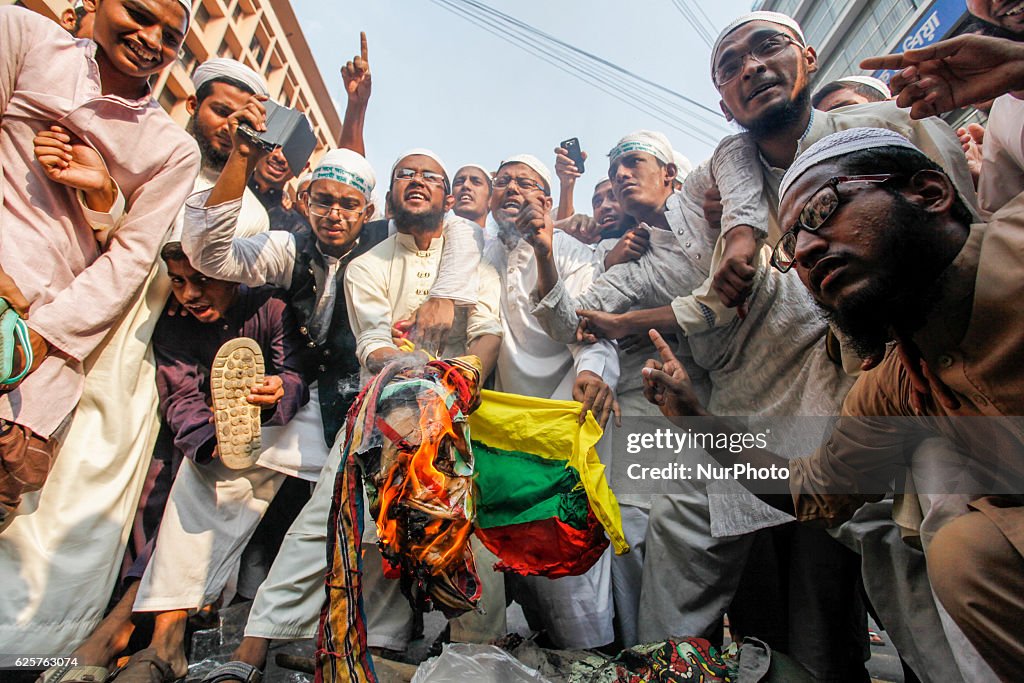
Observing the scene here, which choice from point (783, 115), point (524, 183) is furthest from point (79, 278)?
point (783, 115)

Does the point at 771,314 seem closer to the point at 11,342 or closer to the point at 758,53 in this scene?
the point at 758,53

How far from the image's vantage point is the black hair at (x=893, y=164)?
1.61 metres

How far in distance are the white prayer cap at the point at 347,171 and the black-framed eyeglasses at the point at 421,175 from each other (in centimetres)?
23

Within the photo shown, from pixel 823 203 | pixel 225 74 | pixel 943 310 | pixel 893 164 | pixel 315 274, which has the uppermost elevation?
pixel 225 74

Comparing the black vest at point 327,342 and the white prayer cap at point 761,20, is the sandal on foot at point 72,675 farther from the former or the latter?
the white prayer cap at point 761,20

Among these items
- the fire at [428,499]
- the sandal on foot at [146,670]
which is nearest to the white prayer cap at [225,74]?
the fire at [428,499]

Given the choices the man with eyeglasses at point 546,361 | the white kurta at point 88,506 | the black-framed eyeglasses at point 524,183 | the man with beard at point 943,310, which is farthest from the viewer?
the black-framed eyeglasses at point 524,183

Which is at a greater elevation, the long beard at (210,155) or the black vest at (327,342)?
the long beard at (210,155)

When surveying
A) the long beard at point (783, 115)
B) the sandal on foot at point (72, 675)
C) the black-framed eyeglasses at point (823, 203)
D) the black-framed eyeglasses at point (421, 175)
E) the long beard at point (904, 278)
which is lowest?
the sandal on foot at point (72, 675)

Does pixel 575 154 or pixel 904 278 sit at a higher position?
pixel 575 154

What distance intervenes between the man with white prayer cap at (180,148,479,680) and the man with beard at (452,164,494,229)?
3.20ft

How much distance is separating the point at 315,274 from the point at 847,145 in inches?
122

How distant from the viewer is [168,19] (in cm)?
306

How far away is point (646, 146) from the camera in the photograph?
445 cm
